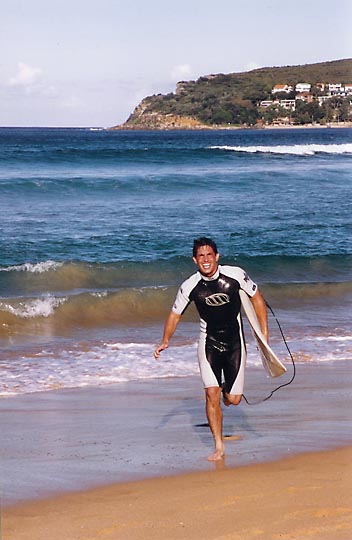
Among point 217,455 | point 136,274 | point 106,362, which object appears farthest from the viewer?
point 136,274

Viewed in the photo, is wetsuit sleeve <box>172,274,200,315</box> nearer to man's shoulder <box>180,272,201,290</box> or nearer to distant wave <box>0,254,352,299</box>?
man's shoulder <box>180,272,201,290</box>

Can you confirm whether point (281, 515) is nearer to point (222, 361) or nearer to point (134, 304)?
point (222, 361)

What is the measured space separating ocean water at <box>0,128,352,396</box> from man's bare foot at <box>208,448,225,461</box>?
2.89m

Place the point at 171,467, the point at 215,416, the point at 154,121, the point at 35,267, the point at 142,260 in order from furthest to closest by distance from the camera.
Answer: the point at 154,121 → the point at 142,260 → the point at 35,267 → the point at 215,416 → the point at 171,467

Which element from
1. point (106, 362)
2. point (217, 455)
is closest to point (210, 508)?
point (217, 455)

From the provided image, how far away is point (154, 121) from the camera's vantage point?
175250 mm

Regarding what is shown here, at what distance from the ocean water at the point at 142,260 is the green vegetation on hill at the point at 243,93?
12528 cm

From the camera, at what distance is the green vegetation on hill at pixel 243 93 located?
161m

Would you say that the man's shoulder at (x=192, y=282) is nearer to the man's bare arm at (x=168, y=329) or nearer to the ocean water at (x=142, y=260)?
the man's bare arm at (x=168, y=329)

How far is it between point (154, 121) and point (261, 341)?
171 meters

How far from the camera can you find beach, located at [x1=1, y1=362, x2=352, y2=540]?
15.8 ft

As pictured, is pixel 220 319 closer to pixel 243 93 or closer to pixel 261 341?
pixel 261 341

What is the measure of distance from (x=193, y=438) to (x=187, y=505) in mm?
1636

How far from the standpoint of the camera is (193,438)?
6762mm
